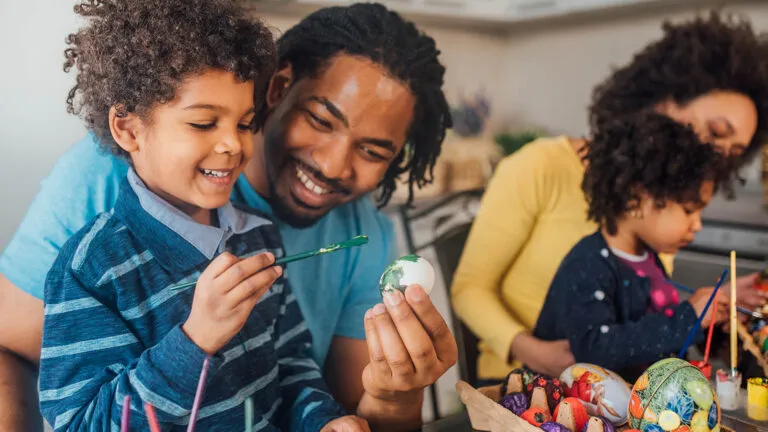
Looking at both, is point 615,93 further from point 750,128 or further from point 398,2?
point 398,2

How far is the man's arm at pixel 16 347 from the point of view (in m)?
0.76

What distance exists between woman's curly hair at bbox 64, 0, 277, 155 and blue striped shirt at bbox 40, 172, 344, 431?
0.35 feet

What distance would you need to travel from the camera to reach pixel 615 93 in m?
1.55

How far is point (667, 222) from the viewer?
3.89ft

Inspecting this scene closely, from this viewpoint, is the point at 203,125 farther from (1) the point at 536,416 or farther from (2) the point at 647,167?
(2) the point at 647,167

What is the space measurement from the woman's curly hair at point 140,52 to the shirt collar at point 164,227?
0.07 metres

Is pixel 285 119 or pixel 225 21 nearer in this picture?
pixel 225 21

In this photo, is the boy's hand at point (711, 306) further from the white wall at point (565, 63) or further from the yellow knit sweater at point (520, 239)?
the white wall at point (565, 63)

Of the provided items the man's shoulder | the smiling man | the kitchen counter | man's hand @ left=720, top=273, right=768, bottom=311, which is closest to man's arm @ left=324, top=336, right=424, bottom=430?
the smiling man

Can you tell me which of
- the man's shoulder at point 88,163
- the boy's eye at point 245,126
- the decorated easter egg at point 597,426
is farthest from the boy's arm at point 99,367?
the decorated easter egg at point 597,426

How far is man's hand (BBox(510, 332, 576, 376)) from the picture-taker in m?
1.24

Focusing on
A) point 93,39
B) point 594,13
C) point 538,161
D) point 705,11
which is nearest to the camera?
point 93,39

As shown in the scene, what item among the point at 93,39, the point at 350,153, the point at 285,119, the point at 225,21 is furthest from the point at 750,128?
the point at 93,39

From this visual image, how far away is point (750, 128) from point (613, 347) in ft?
2.38
